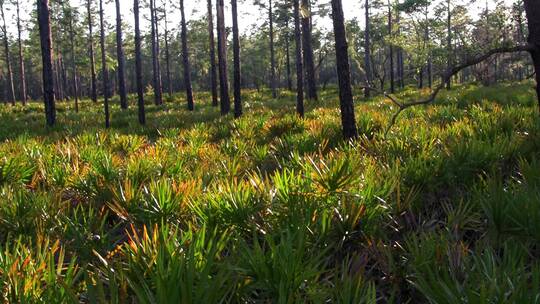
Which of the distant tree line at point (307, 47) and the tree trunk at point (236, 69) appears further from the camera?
the tree trunk at point (236, 69)

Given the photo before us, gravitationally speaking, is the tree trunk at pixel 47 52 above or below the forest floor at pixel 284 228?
above

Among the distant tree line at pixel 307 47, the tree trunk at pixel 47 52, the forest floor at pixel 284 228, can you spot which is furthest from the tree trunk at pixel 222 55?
the forest floor at pixel 284 228

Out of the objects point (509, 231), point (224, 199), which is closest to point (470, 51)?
point (509, 231)

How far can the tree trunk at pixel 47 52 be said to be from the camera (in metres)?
16.3

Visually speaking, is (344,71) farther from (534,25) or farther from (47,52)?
(47,52)

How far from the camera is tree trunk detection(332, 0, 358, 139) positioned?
9.51 meters

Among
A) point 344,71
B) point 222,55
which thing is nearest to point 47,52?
point 222,55

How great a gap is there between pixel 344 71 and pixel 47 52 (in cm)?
1243

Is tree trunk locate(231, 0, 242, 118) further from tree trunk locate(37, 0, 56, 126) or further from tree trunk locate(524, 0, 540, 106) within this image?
tree trunk locate(524, 0, 540, 106)

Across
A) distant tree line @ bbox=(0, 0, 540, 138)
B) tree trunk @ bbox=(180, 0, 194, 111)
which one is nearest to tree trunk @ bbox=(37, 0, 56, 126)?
distant tree line @ bbox=(0, 0, 540, 138)

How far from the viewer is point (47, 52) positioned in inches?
659

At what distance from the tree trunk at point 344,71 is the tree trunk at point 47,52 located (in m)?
A: 12.0

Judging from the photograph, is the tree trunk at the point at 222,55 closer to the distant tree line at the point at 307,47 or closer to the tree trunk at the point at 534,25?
the distant tree line at the point at 307,47

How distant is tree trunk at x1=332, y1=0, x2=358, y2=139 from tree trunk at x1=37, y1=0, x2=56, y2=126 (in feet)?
39.3
